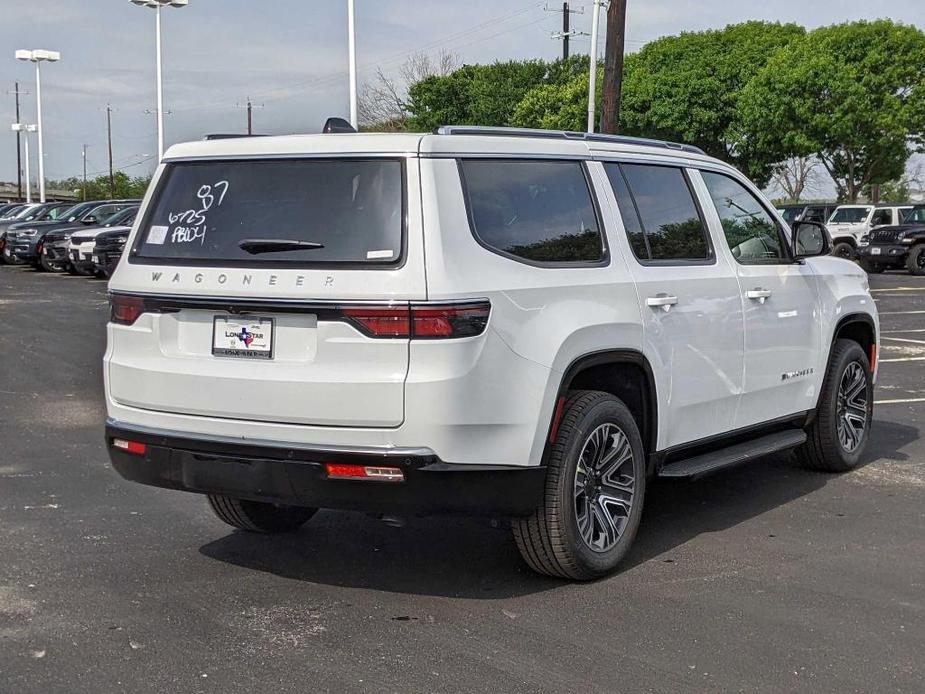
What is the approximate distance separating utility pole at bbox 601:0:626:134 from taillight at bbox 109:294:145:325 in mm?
18471

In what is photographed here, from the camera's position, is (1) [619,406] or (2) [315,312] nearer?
(2) [315,312]

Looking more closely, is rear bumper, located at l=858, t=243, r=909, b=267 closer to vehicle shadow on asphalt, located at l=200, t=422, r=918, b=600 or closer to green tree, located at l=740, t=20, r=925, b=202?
green tree, located at l=740, t=20, r=925, b=202

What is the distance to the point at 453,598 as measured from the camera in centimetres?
495

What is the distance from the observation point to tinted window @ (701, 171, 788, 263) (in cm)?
637

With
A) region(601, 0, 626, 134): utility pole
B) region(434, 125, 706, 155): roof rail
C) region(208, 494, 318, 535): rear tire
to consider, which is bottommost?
region(208, 494, 318, 535): rear tire

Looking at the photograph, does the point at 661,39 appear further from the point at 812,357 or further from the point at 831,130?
the point at 812,357

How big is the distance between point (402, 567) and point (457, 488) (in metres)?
0.96

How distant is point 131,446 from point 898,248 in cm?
2963

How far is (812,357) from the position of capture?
691 cm

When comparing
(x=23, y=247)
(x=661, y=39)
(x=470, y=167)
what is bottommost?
(x=23, y=247)

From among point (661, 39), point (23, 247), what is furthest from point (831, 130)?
point (23, 247)

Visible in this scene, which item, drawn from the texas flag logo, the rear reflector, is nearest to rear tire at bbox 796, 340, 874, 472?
the rear reflector

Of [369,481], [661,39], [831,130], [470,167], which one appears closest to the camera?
[369,481]

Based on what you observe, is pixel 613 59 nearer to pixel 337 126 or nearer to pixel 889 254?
pixel 889 254
